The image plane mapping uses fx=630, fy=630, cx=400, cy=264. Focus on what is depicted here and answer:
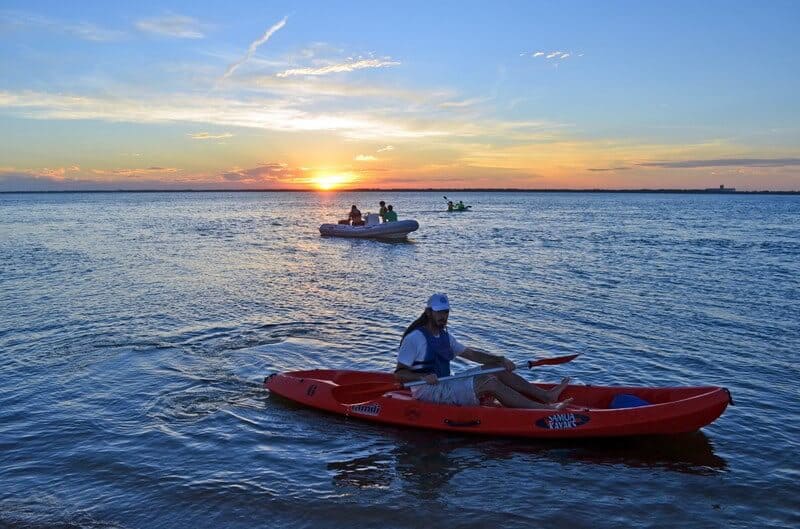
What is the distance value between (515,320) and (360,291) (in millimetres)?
5276

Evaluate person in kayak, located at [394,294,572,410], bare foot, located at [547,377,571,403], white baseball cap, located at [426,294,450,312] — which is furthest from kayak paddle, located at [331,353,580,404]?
white baseball cap, located at [426,294,450,312]

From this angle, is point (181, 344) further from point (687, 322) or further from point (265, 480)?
point (687, 322)

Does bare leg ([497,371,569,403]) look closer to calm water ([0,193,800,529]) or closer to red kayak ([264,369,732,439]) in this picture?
red kayak ([264,369,732,439])

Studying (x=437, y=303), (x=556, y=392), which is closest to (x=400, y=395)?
(x=437, y=303)

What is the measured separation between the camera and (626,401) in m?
7.69

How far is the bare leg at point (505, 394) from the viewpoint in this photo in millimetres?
7617

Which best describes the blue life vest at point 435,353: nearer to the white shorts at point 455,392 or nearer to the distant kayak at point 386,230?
the white shorts at point 455,392

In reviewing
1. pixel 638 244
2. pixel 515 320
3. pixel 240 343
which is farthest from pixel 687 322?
pixel 638 244

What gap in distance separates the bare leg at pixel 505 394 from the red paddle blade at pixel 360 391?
1259mm

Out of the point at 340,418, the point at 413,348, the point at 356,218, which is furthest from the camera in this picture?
the point at 356,218

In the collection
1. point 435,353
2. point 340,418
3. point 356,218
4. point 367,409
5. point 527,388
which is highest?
point 356,218

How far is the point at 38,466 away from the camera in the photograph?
658cm

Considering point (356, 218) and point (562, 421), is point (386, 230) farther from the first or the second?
point (562, 421)

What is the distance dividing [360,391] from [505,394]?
213cm
